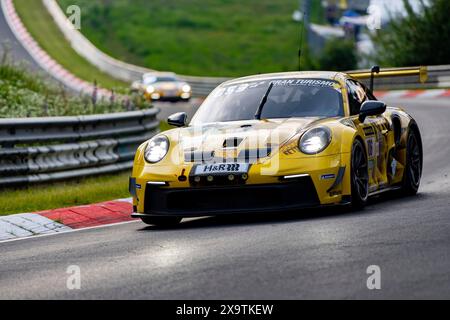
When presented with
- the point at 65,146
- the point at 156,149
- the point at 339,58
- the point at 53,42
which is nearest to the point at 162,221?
the point at 156,149

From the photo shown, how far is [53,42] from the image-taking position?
47.9m

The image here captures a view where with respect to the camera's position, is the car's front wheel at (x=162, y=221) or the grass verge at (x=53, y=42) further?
the grass verge at (x=53, y=42)

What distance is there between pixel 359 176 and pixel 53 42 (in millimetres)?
39096

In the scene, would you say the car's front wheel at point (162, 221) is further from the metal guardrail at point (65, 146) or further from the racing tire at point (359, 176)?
the metal guardrail at point (65, 146)

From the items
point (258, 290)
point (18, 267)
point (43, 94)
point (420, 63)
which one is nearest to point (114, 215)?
point (18, 267)

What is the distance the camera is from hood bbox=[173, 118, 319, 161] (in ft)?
31.6

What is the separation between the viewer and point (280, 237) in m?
8.23

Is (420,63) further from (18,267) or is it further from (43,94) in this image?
(18,267)

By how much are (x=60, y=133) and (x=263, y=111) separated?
4.22 meters

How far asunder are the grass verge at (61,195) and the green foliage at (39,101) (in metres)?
1.89

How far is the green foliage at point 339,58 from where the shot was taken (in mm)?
41844
